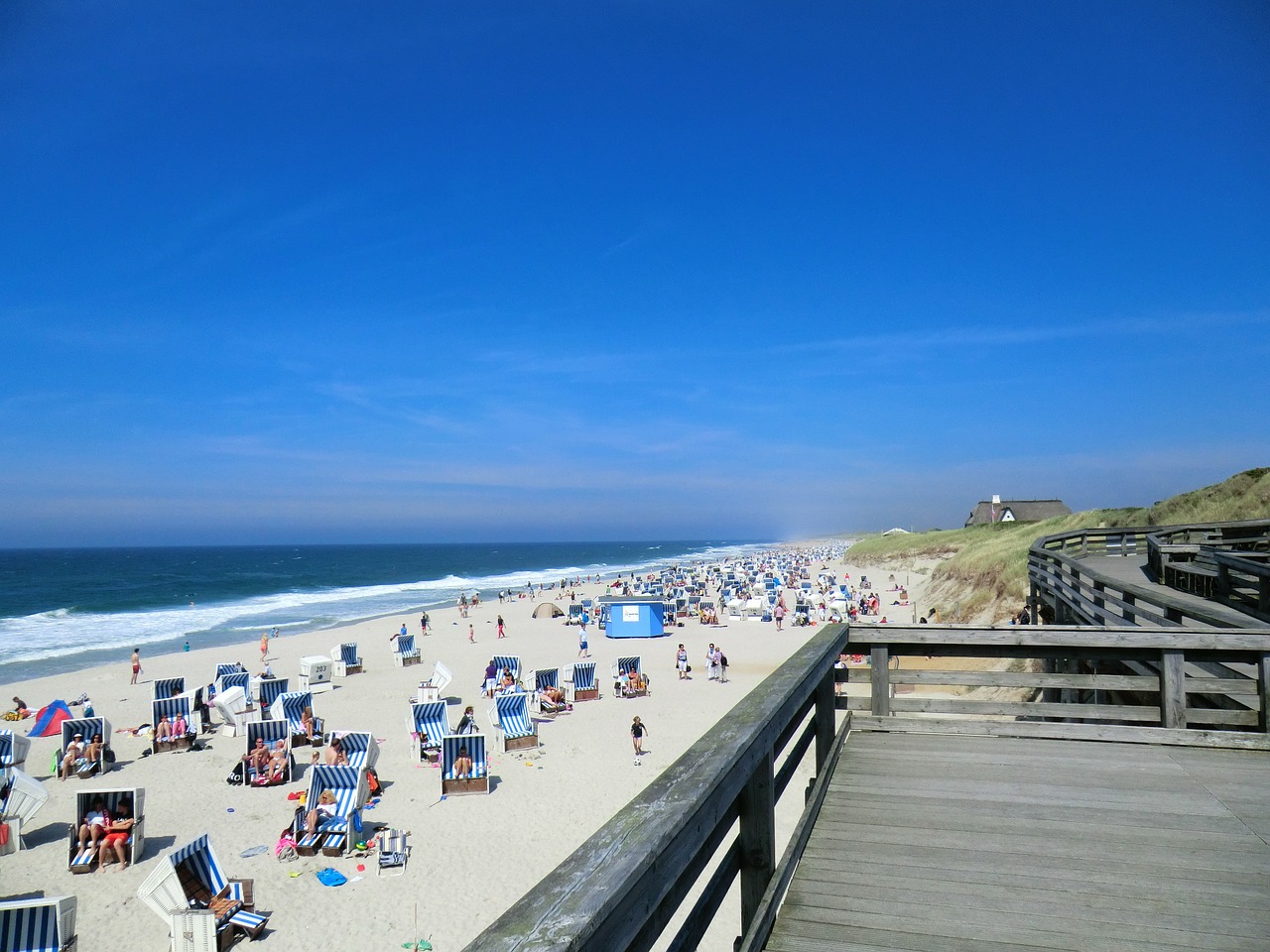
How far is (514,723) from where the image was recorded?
631 inches

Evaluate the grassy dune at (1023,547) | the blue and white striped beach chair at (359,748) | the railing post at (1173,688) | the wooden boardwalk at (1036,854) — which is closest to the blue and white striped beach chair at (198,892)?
the blue and white striped beach chair at (359,748)

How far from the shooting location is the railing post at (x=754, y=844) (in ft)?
7.60

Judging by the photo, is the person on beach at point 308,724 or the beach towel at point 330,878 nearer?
the beach towel at point 330,878

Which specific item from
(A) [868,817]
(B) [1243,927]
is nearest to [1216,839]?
(B) [1243,927]

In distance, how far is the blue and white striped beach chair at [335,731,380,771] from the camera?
13.2m

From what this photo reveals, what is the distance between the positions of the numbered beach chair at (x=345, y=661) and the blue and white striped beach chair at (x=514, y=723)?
11145 millimetres

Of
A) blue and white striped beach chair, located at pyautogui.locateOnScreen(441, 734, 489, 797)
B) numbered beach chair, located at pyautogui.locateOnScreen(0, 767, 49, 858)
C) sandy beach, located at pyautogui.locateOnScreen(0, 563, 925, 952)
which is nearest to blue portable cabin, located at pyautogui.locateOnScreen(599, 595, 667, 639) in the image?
sandy beach, located at pyautogui.locateOnScreen(0, 563, 925, 952)

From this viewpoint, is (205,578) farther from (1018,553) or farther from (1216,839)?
(1216,839)

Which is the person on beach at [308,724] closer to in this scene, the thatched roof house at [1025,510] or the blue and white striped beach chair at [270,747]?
the blue and white striped beach chair at [270,747]

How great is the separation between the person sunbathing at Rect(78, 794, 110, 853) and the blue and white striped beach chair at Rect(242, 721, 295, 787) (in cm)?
320

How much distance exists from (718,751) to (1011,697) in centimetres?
1485

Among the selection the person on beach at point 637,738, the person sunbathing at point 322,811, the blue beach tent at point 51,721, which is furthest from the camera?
the blue beach tent at point 51,721

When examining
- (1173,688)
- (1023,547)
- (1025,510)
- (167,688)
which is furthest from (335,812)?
(1025,510)

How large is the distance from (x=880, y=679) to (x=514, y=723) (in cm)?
1266
